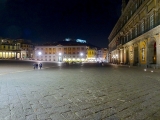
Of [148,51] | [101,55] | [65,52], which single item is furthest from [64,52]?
[148,51]

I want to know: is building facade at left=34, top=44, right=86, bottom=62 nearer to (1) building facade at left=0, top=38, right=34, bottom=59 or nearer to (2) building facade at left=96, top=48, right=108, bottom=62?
(1) building facade at left=0, top=38, right=34, bottom=59

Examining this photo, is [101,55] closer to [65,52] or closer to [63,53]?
[65,52]

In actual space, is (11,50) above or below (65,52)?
above

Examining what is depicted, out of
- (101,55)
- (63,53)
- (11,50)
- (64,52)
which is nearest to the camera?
(63,53)

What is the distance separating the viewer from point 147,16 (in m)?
27.6

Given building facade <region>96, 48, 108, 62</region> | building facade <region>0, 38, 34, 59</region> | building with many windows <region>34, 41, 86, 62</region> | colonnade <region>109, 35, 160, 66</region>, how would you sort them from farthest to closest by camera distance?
building facade <region>96, 48, 108, 62</region>
building facade <region>0, 38, 34, 59</region>
building with many windows <region>34, 41, 86, 62</region>
colonnade <region>109, 35, 160, 66</region>

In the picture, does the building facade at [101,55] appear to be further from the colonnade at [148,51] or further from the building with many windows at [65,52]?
the colonnade at [148,51]

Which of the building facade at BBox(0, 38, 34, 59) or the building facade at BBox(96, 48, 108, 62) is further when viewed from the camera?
the building facade at BBox(96, 48, 108, 62)

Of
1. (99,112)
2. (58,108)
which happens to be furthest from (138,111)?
(58,108)

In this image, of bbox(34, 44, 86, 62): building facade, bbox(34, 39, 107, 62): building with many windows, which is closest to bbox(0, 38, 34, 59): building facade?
bbox(34, 39, 107, 62): building with many windows

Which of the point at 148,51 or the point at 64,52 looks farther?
the point at 64,52

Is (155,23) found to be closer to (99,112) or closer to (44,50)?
(99,112)

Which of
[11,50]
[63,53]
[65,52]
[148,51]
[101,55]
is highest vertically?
[11,50]

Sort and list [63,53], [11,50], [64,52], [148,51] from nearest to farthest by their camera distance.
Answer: [148,51] → [63,53] → [64,52] → [11,50]
